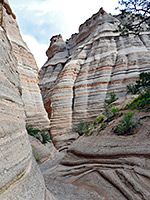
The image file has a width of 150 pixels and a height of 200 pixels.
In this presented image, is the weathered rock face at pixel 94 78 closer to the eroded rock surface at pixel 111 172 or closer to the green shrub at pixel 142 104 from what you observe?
the green shrub at pixel 142 104

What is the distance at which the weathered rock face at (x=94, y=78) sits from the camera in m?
20.4

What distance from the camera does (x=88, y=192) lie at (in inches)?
189

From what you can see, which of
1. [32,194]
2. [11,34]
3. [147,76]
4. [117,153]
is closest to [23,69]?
[11,34]

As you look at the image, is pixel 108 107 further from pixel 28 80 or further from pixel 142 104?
pixel 28 80

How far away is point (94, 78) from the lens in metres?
22.9

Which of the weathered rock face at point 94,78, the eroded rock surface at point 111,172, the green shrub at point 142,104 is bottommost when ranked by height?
the eroded rock surface at point 111,172

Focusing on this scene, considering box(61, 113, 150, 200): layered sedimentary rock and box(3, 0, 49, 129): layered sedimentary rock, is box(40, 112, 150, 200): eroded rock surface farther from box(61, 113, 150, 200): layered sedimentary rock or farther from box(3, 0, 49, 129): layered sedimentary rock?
box(3, 0, 49, 129): layered sedimentary rock

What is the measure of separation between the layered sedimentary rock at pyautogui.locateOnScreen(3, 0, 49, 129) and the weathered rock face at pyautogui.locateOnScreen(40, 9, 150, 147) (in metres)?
4.28

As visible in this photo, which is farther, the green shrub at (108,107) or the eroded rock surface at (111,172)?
the green shrub at (108,107)

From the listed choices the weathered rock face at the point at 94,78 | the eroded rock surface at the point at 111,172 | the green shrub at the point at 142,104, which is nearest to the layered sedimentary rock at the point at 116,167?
the eroded rock surface at the point at 111,172

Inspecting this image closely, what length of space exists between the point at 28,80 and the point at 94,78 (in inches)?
414

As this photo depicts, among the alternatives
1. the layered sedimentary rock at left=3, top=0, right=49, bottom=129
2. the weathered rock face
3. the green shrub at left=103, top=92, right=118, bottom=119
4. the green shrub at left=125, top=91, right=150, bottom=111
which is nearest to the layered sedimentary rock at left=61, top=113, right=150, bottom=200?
the green shrub at left=125, top=91, right=150, bottom=111

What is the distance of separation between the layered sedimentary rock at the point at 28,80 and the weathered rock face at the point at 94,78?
428 centimetres

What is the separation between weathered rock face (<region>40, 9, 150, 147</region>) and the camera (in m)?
20.4
